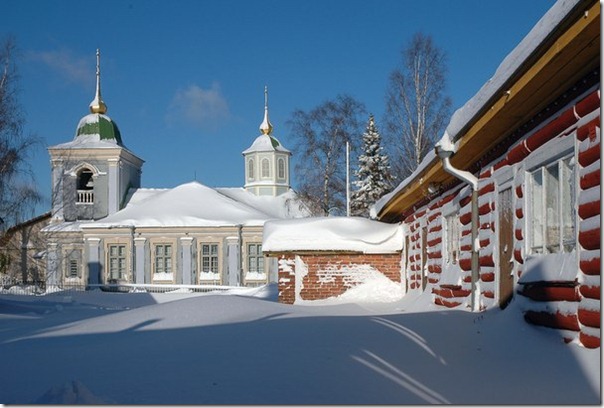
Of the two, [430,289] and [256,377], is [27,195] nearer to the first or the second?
[430,289]

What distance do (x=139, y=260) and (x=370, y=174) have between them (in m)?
14.6

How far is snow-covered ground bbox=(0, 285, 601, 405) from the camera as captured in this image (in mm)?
5480

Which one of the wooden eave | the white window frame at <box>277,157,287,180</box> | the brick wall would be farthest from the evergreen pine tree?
the wooden eave

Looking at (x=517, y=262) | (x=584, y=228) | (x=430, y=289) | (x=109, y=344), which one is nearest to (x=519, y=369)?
(x=584, y=228)

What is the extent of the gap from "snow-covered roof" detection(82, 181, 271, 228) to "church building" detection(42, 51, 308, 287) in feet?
0.19

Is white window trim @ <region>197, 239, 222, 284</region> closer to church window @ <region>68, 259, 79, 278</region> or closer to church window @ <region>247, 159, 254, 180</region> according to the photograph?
church window @ <region>68, 259, 79, 278</region>

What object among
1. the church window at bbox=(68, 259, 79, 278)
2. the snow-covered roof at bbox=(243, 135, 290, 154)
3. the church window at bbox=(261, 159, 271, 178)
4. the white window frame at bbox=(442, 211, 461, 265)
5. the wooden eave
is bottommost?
the church window at bbox=(68, 259, 79, 278)

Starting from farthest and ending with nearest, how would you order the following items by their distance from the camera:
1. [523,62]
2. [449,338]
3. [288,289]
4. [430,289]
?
1. [288,289]
2. [430,289]
3. [449,338]
4. [523,62]

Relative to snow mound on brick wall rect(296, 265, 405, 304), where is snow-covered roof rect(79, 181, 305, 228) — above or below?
above

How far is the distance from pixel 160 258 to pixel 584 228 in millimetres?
37691

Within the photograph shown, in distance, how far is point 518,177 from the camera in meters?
8.63

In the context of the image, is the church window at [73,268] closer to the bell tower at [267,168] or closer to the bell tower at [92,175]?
the bell tower at [92,175]

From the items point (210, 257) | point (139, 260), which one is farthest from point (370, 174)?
Result: point (139, 260)

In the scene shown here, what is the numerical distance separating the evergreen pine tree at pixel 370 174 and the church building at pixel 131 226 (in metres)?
3.89
